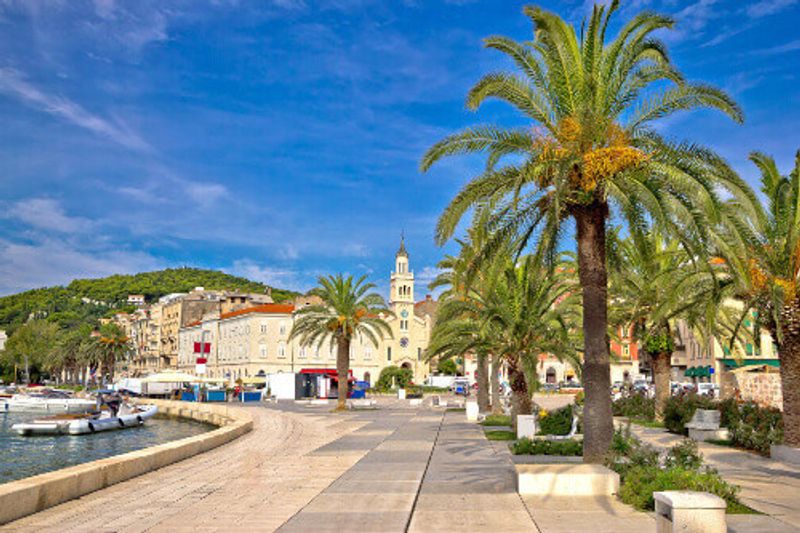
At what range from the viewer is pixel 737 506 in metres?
10.7

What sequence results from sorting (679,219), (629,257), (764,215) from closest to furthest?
(679,219) < (764,215) < (629,257)

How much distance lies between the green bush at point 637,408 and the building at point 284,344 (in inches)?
2141

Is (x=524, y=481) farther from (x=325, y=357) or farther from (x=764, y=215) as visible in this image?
(x=325, y=357)

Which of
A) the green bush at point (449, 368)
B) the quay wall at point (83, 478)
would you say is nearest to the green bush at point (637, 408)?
the quay wall at point (83, 478)

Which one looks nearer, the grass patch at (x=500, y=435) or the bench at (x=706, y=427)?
the bench at (x=706, y=427)

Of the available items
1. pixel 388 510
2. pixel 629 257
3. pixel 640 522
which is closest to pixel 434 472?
pixel 388 510

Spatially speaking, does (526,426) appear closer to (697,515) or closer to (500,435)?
(500,435)

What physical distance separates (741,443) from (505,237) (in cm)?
1045

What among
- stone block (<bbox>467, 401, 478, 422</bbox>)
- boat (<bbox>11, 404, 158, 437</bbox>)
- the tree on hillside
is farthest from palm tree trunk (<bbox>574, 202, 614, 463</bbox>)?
the tree on hillside

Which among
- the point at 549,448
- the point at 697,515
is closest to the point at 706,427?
the point at 549,448

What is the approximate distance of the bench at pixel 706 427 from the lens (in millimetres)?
22672

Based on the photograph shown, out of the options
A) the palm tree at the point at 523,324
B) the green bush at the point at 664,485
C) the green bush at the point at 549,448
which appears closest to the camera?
the green bush at the point at 664,485

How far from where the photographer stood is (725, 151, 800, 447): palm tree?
1723 cm

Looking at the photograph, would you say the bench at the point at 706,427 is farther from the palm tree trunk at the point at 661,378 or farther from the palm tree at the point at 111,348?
the palm tree at the point at 111,348
